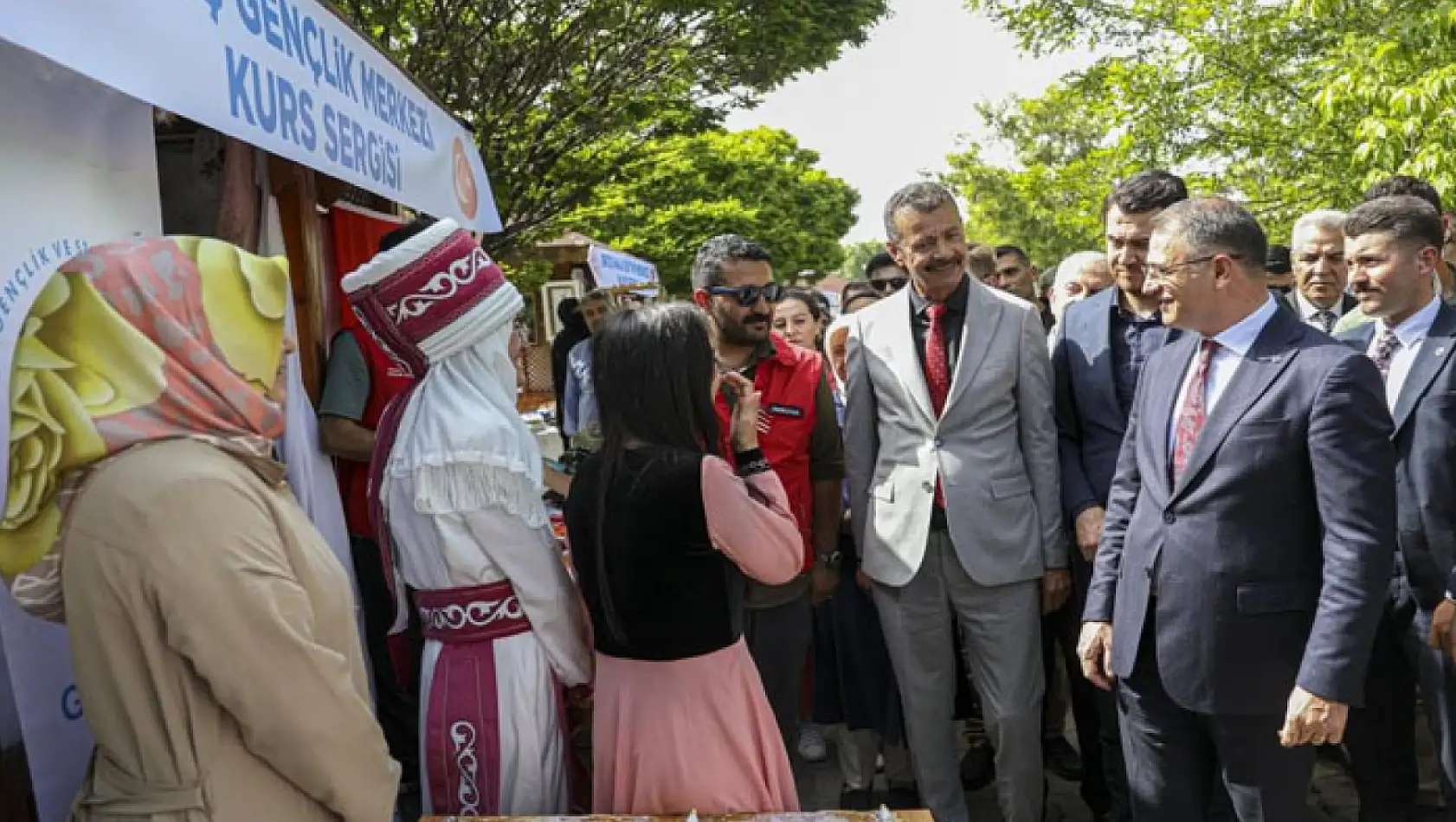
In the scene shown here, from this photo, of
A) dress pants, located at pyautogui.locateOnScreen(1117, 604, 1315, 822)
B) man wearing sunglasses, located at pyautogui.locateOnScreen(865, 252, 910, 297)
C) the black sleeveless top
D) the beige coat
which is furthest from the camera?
man wearing sunglasses, located at pyautogui.locateOnScreen(865, 252, 910, 297)

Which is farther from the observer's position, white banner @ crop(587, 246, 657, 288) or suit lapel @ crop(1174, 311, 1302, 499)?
white banner @ crop(587, 246, 657, 288)

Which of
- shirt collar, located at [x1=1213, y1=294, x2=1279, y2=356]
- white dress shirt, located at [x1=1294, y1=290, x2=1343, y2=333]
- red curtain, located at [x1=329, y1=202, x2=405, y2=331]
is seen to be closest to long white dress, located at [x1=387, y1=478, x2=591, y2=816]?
shirt collar, located at [x1=1213, y1=294, x2=1279, y2=356]

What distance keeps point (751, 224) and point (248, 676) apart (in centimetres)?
2681

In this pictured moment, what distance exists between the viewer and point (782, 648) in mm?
3432

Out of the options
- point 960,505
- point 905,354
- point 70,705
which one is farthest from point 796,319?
point 70,705

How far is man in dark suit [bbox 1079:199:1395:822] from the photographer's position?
2.30 m

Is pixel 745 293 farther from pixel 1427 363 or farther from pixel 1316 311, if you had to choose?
pixel 1316 311

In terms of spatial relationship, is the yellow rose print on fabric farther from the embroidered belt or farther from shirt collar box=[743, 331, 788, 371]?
shirt collar box=[743, 331, 788, 371]

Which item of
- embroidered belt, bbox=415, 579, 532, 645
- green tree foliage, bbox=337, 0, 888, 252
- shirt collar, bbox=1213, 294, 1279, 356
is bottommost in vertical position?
embroidered belt, bbox=415, 579, 532, 645

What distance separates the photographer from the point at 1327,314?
180 inches

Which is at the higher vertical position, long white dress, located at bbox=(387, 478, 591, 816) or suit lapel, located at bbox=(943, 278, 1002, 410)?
suit lapel, located at bbox=(943, 278, 1002, 410)

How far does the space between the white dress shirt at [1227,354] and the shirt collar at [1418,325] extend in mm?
855

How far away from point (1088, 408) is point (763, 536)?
1.60 metres

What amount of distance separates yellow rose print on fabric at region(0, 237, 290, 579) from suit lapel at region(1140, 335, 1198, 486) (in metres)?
2.11
